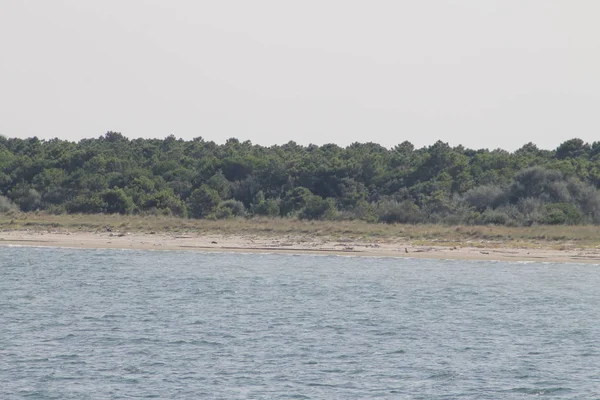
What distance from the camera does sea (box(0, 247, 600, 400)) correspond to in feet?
63.4

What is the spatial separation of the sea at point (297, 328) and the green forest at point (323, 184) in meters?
11.7

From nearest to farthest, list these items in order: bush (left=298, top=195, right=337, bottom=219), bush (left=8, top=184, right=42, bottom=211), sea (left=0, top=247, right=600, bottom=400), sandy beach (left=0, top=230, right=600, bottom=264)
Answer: sea (left=0, top=247, right=600, bottom=400), sandy beach (left=0, top=230, right=600, bottom=264), bush (left=298, top=195, right=337, bottom=219), bush (left=8, top=184, right=42, bottom=211)

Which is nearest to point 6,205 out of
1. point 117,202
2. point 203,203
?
point 117,202

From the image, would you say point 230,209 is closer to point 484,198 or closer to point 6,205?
point 6,205

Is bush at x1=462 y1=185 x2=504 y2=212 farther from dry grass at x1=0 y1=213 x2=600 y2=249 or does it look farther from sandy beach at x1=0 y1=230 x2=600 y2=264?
sandy beach at x1=0 y1=230 x2=600 y2=264

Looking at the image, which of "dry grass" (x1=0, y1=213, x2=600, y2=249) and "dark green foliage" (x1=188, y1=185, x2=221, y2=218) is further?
"dark green foliage" (x1=188, y1=185, x2=221, y2=218)

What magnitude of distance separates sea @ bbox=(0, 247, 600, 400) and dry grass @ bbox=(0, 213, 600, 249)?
434 cm

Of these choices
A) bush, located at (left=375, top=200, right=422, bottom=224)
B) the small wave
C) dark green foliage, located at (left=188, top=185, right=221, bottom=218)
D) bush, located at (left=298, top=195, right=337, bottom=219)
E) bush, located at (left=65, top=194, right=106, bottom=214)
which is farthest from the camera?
bush, located at (left=65, top=194, right=106, bottom=214)

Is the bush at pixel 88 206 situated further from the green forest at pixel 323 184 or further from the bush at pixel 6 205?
the bush at pixel 6 205

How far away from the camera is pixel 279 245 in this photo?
41656 millimetres

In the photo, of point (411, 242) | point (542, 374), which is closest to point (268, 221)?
point (411, 242)

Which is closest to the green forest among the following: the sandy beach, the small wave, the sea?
the sandy beach

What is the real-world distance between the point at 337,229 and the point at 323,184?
12881 millimetres

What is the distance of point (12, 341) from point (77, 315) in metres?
4.15
